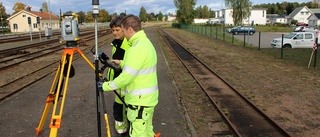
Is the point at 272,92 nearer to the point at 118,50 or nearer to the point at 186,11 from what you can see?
the point at 118,50

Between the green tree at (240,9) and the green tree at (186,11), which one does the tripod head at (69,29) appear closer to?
the green tree at (186,11)

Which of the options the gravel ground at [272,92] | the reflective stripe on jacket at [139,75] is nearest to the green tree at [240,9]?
the gravel ground at [272,92]

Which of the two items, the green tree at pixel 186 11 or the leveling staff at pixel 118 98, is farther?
the green tree at pixel 186 11

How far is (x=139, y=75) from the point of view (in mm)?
3262

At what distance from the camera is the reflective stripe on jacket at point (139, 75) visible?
311 cm

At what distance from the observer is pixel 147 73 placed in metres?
3.29

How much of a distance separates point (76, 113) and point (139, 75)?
140 inches

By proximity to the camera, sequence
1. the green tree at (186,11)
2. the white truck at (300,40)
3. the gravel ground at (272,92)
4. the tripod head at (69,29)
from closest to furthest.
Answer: the tripod head at (69,29) → the gravel ground at (272,92) → the white truck at (300,40) → the green tree at (186,11)

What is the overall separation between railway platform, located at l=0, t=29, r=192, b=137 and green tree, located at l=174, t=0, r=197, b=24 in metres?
59.3

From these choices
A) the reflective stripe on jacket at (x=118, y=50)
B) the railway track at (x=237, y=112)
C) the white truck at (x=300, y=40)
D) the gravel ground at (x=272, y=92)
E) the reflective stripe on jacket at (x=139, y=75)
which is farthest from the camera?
the white truck at (x=300, y=40)

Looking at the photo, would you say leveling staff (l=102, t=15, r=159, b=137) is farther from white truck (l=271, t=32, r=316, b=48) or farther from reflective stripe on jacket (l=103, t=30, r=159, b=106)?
white truck (l=271, t=32, r=316, b=48)

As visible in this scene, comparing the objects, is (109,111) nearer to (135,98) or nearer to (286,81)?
(135,98)

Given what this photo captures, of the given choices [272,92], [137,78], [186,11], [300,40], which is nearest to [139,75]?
[137,78]

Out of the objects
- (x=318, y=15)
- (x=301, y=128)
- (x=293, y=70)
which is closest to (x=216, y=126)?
(x=301, y=128)
